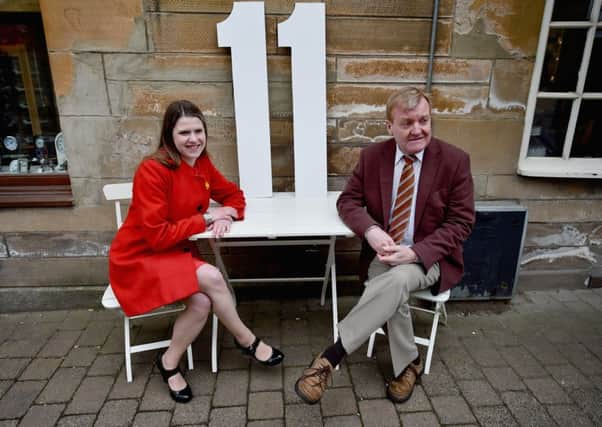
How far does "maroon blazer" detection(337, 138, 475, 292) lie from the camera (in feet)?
7.06

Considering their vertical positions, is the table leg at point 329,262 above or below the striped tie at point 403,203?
below

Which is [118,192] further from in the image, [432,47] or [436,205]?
[432,47]

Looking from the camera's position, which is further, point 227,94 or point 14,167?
point 14,167

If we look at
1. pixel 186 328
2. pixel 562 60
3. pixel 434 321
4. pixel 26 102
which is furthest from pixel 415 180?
pixel 26 102

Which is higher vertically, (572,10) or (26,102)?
(572,10)

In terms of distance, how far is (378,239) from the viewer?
215cm

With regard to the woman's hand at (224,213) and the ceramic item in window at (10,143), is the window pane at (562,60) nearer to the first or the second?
the woman's hand at (224,213)

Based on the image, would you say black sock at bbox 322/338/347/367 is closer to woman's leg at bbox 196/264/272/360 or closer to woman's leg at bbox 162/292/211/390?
woman's leg at bbox 196/264/272/360

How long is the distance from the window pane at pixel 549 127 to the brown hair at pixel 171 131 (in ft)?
8.93

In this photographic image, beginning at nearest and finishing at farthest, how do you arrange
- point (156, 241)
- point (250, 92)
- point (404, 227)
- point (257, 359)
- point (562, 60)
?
point (156, 241)
point (404, 227)
point (257, 359)
point (250, 92)
point (562, 60)

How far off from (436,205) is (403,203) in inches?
→ 7.2

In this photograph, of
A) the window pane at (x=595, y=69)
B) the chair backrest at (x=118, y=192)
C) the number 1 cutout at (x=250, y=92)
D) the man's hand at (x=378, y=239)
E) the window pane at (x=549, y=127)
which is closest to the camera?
the man's hand at (x=378, y=239)

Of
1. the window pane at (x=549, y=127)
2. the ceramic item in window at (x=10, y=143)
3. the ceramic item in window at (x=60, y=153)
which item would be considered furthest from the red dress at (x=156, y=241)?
the window pane at (x=549, y=127)

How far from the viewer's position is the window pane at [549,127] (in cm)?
312
